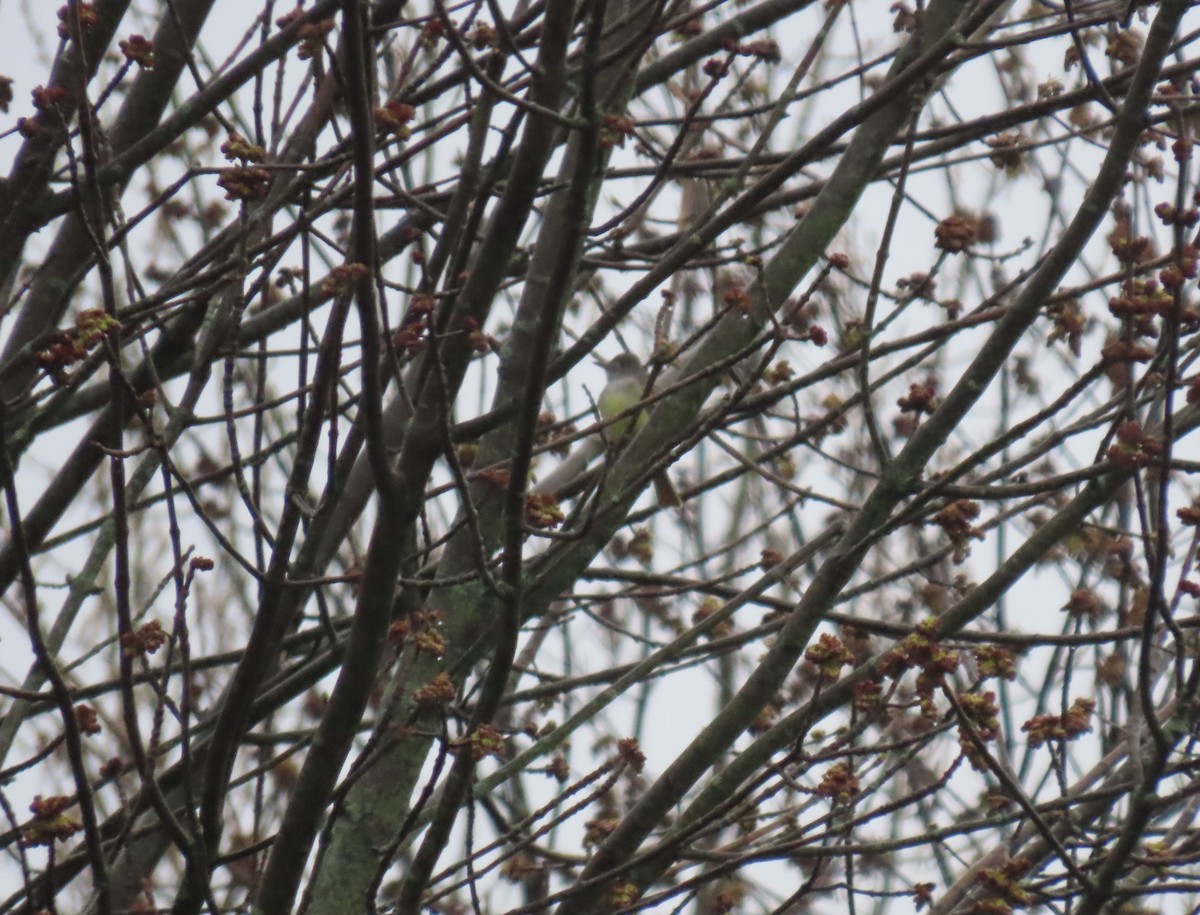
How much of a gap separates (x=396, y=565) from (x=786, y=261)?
4.37ft

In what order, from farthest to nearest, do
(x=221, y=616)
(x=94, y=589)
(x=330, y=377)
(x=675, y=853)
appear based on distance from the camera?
(x=221, y=616) < (x=94, y=589) < (x=675, y=853) < (x=330, y=377)

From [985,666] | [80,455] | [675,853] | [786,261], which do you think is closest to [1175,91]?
[786,261]

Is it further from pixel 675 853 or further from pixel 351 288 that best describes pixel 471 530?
pixel 675 853

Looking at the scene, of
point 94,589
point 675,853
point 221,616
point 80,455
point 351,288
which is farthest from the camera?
point 221,616

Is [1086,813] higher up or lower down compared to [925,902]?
higher up

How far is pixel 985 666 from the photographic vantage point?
253cm

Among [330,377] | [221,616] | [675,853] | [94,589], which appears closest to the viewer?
[330,377]

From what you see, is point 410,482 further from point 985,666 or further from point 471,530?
point 985,666

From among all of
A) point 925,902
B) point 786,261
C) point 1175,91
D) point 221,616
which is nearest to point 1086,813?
point 925,902

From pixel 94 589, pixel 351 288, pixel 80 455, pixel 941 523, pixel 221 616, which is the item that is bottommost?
pixel 941 523

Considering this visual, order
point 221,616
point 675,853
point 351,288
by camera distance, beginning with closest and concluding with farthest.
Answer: point 351,288, point 675,853, point 221,616

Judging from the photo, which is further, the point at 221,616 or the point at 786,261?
the point at 221,616

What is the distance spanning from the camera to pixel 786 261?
3.49 m

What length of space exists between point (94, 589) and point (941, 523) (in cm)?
182
